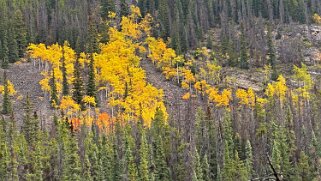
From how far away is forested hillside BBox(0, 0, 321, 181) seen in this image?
252 ft

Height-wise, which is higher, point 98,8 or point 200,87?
point 98,8

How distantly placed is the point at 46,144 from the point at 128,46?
71.5m

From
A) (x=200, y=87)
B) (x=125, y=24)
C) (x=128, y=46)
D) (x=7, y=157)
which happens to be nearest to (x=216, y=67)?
(x=200, y=87)

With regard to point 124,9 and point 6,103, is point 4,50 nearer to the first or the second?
point 6,103

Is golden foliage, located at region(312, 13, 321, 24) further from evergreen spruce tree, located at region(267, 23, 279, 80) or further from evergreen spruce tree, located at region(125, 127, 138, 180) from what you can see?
evergreen spruce tree, located at region(125, 127, 138, 180)

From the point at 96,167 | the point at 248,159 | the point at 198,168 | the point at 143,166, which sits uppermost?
the point at 96,167

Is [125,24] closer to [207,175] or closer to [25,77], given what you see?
[25,77]

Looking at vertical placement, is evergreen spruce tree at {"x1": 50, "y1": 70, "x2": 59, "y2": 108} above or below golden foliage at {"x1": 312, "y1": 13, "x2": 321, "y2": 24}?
below

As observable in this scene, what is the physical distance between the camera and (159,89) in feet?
439

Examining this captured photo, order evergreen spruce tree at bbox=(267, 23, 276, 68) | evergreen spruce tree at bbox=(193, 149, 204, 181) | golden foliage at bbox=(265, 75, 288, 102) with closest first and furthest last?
1. evergreen spruce tree at bbox=(193, 149, 204, 181)
2. golden foliage at bbox=(265, 75, 288, 102)
3. evergreen spruce tree at bbox=(267, 23, 276, 68)

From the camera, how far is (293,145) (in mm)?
83000

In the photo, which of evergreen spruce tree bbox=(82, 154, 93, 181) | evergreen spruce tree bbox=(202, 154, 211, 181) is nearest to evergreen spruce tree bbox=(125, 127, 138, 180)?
evergreen spruce tree bbox=(82, 154, 93, 181)

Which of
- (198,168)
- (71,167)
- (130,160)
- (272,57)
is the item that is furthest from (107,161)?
(272,57)

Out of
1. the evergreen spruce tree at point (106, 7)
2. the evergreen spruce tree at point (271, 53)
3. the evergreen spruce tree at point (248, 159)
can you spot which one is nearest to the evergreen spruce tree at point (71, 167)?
the evergreen spruce tree at point (248, 159)
